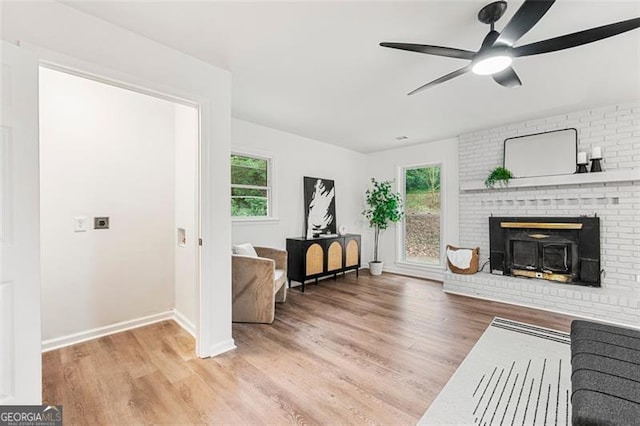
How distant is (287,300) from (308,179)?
6.62ft

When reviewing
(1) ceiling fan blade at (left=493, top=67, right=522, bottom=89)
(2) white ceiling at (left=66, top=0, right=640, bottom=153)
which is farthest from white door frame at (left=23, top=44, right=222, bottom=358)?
(1) ceiling fan blade at (left=493, top=67, right=522, bottom=89)

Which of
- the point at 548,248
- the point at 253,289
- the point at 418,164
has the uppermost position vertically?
the point at 418,164

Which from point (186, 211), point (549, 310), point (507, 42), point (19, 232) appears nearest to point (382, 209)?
point (549, 310)

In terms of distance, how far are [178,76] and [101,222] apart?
1.67m

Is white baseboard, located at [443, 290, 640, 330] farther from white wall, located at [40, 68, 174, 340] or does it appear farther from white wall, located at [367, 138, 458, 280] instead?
white wall, located at [40, 68, 174, 340]

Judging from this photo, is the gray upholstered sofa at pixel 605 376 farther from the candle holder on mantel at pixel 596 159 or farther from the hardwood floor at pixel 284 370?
the candle holder on mantel at pixel 596 159

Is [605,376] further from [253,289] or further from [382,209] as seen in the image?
[382,209]

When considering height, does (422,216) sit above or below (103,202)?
below

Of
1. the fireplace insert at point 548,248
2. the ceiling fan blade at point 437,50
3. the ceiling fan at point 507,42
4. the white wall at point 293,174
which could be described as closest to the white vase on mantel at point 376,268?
the white wall at point 293,174

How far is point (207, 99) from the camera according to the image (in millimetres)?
2355

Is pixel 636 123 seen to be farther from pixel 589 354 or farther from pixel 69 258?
pixel 69 258

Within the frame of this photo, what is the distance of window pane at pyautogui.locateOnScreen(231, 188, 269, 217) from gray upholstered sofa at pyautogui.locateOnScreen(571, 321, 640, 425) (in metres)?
3.61

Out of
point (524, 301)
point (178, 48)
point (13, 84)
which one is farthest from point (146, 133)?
point (524, 301)

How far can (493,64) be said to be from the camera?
186 centimetres
